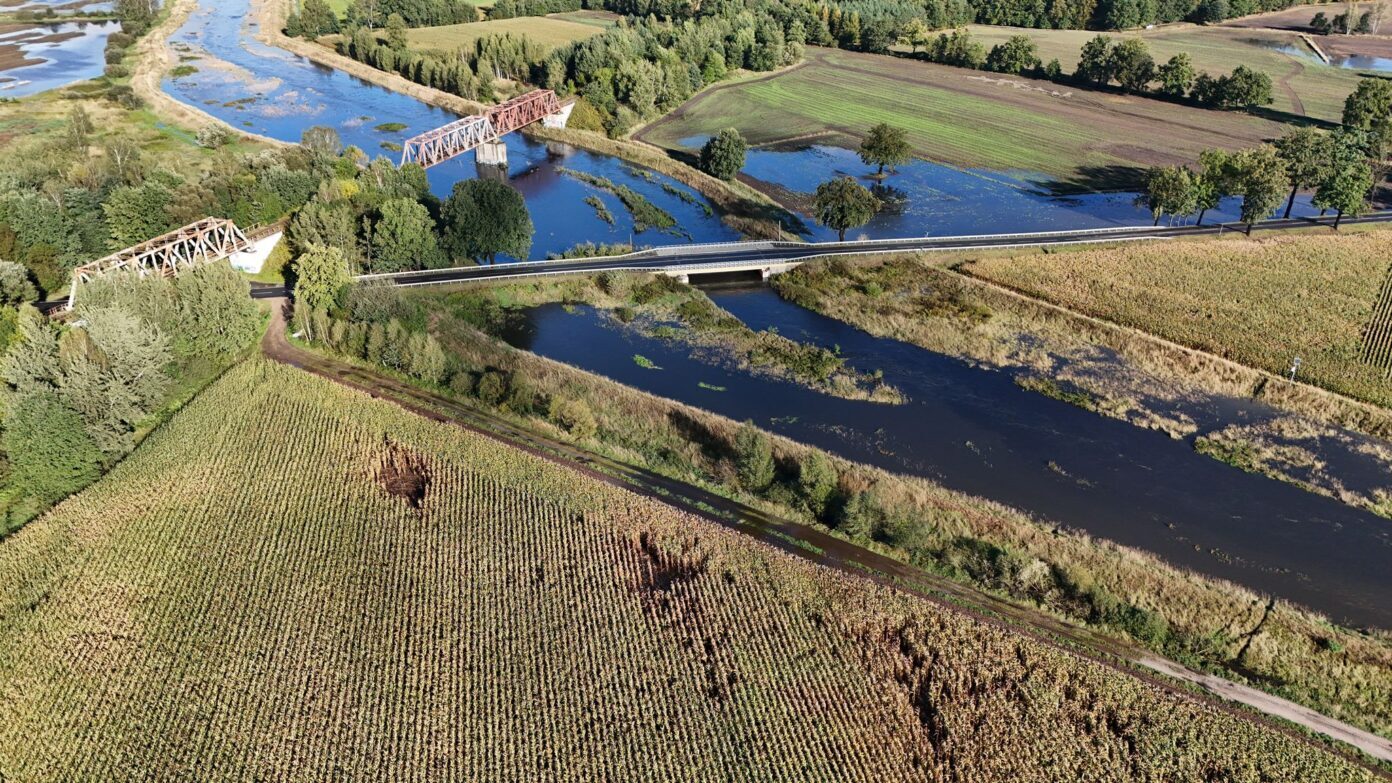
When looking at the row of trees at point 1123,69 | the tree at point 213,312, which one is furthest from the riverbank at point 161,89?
the row of trees at point 1123,69

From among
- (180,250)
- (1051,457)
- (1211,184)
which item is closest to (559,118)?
(180,250)

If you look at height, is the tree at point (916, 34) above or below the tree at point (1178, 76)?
above

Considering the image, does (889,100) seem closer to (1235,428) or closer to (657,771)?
(1235,428)

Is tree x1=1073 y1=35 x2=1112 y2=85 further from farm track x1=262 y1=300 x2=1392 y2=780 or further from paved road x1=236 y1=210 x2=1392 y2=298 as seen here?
farm track x1=262 y1=300 x2=1392 y2=780

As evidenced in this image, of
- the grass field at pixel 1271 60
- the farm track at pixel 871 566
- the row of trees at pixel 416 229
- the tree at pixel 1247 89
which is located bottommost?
the farm track at pixel 871 566

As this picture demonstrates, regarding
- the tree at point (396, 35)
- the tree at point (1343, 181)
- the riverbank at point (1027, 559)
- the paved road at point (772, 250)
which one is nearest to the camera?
the riverbank at point (1027, 559)

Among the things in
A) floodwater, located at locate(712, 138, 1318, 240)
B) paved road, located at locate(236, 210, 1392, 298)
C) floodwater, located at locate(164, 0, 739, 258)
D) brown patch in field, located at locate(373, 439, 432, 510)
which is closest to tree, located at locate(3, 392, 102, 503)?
brown patch in field, located at locate(373, 439, 432, 510)

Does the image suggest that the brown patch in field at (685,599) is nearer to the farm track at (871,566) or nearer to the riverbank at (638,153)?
the farm track at (871,566)

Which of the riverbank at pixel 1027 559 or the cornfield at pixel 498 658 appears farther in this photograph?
the riverbank at pixel 1027 559
